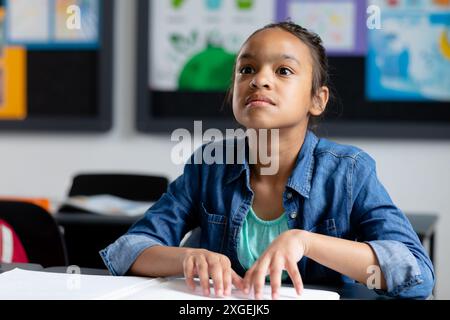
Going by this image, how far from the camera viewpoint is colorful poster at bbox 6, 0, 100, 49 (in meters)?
Result: 3.30

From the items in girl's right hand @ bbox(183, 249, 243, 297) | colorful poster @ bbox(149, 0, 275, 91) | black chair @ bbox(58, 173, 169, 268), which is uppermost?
colorful poster @ bbox(149, 0, 275, 91)

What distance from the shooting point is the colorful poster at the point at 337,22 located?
3.06 m

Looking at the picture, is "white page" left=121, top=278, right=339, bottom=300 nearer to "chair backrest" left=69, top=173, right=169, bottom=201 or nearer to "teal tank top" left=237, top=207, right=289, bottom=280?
"teal tank top" left=237, top=207, right=289, bottom=280

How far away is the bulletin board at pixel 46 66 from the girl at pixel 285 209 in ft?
7.27

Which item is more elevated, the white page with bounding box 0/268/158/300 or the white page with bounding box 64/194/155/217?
the white page with bounding box 0/268/158/300

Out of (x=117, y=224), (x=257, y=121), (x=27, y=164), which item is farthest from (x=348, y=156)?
(x=27, y=164)

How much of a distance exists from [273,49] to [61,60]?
8.04 ft

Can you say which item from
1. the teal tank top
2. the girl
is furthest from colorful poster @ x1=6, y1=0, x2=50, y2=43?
the teal tank top

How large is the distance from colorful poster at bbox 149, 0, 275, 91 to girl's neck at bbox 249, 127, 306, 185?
202 centimetres

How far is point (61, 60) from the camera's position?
3.32 meters

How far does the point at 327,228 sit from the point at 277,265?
0.28m

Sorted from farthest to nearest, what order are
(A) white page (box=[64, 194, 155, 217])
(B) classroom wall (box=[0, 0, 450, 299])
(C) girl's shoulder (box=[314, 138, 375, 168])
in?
(B) classroom wall (box=[0, 0, 450, 299]) < (A) white page (box=[64, 194, 155, 217]) < (C) girl's shoulder (box=[314, 138, 375, 168])

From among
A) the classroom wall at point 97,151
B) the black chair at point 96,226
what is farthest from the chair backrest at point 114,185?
the classroom wall at point 97,151

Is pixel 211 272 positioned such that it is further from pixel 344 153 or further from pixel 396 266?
pixel 344 153
